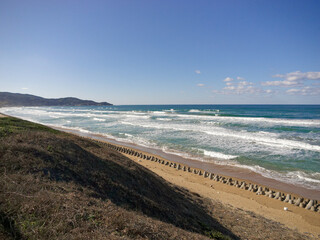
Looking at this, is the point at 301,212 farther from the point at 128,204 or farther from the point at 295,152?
the point at 295,152

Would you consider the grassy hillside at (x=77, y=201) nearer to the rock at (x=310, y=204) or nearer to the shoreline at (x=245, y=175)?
→ the rock at (x=310, y=204)

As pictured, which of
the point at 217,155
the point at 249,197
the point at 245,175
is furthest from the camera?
the point at 217,155

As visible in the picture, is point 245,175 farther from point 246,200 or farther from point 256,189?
point 246,200

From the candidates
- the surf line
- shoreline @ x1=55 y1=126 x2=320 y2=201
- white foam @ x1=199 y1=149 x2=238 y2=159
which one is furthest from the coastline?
white foam @ x1=199 y1=149 x2=238 y2=159

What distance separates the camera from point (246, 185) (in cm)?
1247

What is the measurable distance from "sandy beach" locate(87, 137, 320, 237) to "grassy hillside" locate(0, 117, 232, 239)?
327cm

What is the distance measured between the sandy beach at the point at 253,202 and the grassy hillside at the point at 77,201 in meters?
3.27

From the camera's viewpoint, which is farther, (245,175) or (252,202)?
(245,175)

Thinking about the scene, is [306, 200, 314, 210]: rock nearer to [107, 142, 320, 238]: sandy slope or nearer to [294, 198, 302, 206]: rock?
[107, 142, 320, 238]: sandy slope

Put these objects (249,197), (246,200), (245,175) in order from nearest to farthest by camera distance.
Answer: (246,200) < (249,197) < (245,175)

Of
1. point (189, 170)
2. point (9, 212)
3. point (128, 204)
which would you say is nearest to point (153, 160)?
point (189, 170)

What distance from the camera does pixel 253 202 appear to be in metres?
10.8

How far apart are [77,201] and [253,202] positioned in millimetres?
10410

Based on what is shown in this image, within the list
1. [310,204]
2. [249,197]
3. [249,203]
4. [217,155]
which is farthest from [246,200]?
[217,155]
